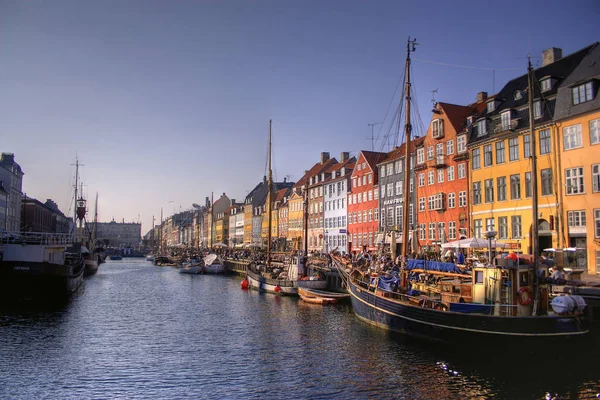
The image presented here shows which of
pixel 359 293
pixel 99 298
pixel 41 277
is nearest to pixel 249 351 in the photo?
pixel 359 293

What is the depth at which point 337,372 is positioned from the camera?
21266 millimetres

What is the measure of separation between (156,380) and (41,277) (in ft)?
92.4

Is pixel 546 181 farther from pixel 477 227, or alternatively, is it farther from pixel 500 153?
pixel 477 227

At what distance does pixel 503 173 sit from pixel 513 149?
A: 96.1 inches

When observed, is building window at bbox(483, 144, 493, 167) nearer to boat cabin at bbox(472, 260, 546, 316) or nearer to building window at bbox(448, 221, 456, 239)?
building window at bbox(448, 221, 456, 239)

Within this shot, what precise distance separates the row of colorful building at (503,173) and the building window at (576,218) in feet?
0.25

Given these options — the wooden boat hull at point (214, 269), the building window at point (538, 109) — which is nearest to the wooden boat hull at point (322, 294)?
the building window at point (538, 109)

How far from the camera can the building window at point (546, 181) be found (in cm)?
3888

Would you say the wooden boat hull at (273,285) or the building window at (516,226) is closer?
the building window at (516,226)

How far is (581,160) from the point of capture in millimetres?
36000

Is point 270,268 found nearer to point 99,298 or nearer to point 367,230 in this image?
point 367,230

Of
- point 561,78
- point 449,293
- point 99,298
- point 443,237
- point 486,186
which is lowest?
point 99,298

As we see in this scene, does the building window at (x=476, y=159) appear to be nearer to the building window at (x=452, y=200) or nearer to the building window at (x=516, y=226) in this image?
the building window at (x=452, y=200)

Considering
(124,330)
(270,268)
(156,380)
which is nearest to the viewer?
(156,380)
